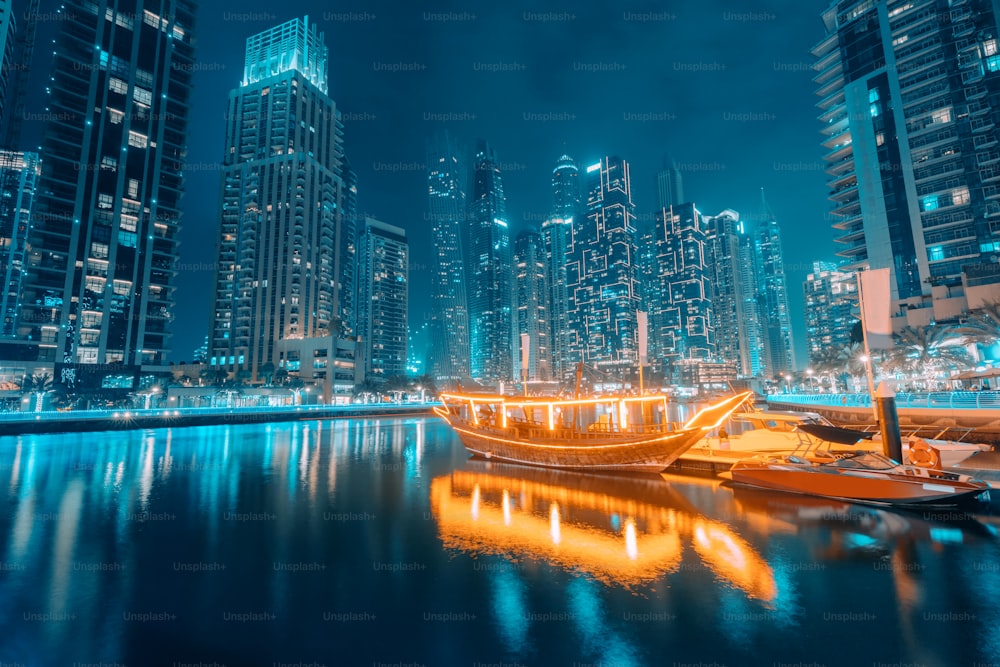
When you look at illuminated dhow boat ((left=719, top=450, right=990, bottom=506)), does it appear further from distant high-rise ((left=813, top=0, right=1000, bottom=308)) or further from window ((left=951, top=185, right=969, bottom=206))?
window ((left=951, top=185, right=969, bottom=206))

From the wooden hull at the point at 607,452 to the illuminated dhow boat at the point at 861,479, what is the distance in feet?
11.5

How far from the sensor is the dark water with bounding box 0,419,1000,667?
8.59 metres

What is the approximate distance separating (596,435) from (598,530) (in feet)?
35.9

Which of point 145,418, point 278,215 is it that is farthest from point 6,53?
point 145,418

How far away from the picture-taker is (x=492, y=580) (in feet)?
38.1

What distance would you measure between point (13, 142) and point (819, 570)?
157162 millimetres

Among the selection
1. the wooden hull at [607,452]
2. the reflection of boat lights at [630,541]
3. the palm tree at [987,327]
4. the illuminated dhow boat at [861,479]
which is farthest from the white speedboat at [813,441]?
the palm tree at [987,327]

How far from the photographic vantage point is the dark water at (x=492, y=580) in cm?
859

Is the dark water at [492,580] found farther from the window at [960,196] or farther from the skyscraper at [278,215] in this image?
the skyscraper at [278,215]

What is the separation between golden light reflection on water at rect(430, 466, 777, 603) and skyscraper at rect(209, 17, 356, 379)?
10435 centimetres

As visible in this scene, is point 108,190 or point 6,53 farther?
point 6,53

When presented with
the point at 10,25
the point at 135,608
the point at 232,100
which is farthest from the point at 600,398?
the point at 232,100

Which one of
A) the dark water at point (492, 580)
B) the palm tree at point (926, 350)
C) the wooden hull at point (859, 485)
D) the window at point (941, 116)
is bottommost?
the dark water at point (492, 580)

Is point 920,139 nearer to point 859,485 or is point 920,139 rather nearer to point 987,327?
point 987,327
